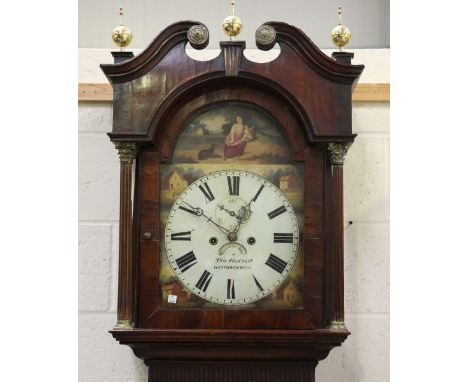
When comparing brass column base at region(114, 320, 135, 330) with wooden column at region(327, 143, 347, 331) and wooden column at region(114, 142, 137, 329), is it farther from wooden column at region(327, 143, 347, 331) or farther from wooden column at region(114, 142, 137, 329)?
wooden column at region(327, 143, 347, 331)

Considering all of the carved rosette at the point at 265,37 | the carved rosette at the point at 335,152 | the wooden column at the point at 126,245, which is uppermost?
the carved rosette at the point at 265,37

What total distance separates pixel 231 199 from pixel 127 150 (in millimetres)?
253

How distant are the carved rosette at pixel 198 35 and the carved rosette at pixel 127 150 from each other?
26 centimetres

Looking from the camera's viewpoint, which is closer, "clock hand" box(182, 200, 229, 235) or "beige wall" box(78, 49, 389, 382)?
"clock hand" box(182, 200, 229, 235)

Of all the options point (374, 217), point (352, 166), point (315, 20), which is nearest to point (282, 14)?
point (315, 20)

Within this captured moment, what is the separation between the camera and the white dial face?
1682 millimetres

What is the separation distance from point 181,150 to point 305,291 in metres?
0.41

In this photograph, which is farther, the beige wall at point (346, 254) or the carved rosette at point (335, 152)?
the beige wall at point (346, 254)

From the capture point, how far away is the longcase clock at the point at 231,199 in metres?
1.67

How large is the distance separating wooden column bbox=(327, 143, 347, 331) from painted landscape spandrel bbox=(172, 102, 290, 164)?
0.11m

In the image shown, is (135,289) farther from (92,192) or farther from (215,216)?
(92,192)

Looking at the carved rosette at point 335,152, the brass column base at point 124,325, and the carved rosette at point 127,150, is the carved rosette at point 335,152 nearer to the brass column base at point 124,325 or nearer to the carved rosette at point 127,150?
the carved rosette at point 127,150

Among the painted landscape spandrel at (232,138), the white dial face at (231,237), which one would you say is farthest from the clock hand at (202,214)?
the painted landscape spandrel at (232,138)

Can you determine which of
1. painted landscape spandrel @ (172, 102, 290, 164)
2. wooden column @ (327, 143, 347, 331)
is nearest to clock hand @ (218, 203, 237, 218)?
painted landscape spandrel @ (172, 102, 290, 164)
